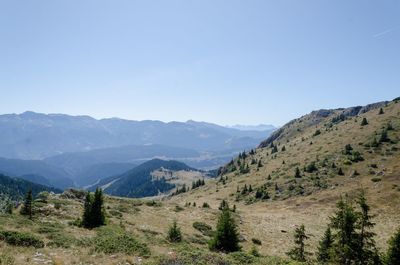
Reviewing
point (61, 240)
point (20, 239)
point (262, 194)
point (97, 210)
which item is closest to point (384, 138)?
point (262, 194)

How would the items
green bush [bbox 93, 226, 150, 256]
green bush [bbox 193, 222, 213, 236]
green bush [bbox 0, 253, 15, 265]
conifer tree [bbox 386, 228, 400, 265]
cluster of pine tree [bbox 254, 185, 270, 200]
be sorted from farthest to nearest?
cluster of pine tree [bbox 254, 185, 270, 200] < green bush [bbox 193, 222, 213, 236] < conifer tree [bbox 386, 228, 400, 265] < green bush [bbox 93, 226, 150, 256] < green bush [bbox 0, 253, 15, 265]

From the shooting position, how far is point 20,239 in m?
23.2

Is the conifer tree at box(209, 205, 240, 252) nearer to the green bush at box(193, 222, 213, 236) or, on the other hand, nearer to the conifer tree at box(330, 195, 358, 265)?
the conifer tree at box(330, 195, 358, 265)

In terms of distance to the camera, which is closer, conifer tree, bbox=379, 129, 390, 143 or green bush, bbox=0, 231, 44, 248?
green bush, bbox=0, 231, 44, 248

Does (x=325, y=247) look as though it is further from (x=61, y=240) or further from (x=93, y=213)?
(x=61, y=240)

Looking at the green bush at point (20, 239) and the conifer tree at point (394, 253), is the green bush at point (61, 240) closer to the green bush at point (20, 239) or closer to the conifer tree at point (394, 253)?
the green bush at point (20, 239)

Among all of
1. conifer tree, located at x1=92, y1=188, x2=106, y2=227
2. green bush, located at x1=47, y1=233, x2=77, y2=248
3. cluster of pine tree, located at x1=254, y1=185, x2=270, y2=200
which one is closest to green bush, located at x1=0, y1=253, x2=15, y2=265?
green bush, located at x1=47, y1=233, x2=77, y2=248

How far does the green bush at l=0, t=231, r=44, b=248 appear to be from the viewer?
2281cm

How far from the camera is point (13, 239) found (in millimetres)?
23062

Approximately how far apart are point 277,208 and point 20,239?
67.7 metres

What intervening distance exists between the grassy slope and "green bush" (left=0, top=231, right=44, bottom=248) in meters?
0.79

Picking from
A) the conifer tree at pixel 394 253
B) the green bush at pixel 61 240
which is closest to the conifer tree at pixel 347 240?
the conifer tree at pixel 394 253

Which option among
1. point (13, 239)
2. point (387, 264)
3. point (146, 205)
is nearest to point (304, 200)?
point (146, 205)

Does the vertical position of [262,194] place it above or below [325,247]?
Answer: below
